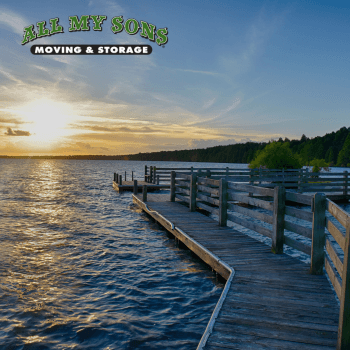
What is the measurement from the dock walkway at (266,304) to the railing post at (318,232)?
22 cm

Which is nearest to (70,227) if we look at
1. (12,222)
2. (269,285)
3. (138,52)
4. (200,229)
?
(12,222)

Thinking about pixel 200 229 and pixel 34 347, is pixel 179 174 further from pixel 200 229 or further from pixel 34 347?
pixel 34 347

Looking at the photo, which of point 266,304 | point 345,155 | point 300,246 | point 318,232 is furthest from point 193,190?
point 345,155

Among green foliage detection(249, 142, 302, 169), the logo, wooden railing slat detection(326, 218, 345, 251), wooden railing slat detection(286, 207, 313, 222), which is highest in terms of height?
the logo

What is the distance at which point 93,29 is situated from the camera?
1528 centimetres

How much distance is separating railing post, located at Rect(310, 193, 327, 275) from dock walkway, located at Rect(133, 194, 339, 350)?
0.22m

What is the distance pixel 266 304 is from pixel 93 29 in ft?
49.4

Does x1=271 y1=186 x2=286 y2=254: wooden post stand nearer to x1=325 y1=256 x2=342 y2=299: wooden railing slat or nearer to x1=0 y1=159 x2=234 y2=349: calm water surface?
x1=325 y1=256 x2=342 y2=299: wooden railing slat

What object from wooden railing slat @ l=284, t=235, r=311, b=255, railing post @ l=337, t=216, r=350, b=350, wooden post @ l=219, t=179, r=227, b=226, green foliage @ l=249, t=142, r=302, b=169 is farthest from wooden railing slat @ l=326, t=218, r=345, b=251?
green foliage @ l=249, t=142, r=302, b=169

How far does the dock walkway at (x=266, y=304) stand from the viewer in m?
3.79

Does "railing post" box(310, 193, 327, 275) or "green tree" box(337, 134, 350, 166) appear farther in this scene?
"green tree" box(337, 134, 350, 166)

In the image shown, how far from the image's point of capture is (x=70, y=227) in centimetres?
1505

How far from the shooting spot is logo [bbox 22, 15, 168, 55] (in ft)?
49.5

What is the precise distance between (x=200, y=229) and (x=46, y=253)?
5.33 metres
